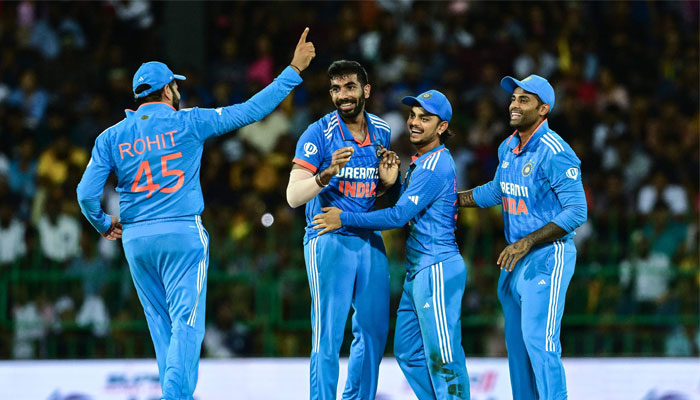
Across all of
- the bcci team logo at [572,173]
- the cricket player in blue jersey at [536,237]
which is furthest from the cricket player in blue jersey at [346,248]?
the bcci team logo at [572,173]

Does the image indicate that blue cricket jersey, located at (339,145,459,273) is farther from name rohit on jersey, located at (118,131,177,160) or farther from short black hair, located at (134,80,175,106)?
short black hair, located at (134,80,175,106)

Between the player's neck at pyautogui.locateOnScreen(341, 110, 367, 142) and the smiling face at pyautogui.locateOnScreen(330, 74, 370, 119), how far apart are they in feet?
0.22

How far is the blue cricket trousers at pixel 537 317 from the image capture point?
704 cm

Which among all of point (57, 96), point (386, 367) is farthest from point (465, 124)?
point (57, 96)

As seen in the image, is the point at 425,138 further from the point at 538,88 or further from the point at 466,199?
the point at 538,88

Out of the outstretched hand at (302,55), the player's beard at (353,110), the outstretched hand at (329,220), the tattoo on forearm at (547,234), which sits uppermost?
the outstretched hand at (302,55)

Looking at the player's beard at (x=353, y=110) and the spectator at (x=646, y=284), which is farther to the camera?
the spectator at (x=646, y=284)

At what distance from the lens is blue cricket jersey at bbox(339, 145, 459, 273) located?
7.27 meters

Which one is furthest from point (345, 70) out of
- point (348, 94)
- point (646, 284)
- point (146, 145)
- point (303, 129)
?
point (303, 129)

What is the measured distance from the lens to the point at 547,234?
7125mm

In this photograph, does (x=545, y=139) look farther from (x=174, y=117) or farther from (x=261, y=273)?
(x=261, y=273)

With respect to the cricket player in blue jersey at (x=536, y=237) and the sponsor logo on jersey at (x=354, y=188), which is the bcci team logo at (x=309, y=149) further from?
the cricket player in blue jersey at (x=536, y=237)

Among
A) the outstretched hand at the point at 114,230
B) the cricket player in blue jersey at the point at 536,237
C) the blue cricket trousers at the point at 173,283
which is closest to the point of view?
the blue cricket trousers at the point at 173,283

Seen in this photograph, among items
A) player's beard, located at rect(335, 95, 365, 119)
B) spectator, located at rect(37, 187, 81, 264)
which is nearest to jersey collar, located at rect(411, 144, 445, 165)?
player's beard, located at rect(335, 95, 365, 119)
